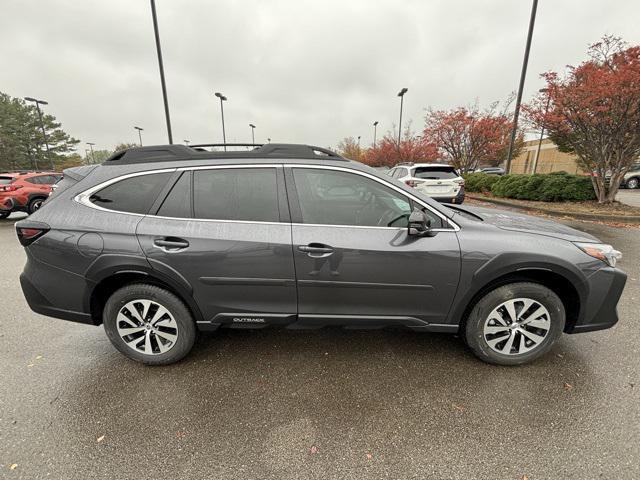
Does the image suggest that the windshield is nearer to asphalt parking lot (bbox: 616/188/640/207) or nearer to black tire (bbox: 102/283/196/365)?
asphalt parking lot (bbox: 616/188/640/207)

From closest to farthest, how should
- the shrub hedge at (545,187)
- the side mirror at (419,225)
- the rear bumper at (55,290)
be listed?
the side mirror at (419,225) < the rear bumper at (55,290) < the shrub hedge at (545,187)

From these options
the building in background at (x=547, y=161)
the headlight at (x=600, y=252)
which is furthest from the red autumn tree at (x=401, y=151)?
the headlight at (x=600, y=252)

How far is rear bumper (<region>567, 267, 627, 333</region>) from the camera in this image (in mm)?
2355

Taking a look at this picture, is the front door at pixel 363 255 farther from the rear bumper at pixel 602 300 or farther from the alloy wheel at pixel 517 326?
the rear bumper at pixel 602 300

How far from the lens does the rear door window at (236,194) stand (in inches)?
94.4

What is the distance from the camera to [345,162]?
8.40 ft

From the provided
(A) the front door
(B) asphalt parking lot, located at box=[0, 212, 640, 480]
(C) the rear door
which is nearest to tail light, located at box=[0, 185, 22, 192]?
(B) asphalt parking lot, located at box=[0, 212, 640, 480]

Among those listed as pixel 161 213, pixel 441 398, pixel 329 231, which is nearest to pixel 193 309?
pixel 161 213

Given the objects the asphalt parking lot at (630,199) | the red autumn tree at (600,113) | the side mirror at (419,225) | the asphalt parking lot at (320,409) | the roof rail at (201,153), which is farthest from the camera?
the asphalt parking lot at (630,199)

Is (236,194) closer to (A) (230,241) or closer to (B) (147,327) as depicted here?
(A) (230,241)

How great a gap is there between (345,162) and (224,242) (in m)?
1.19

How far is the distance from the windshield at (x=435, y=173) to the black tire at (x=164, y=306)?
28.1 ft

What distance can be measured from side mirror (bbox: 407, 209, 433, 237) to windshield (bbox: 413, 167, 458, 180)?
7723 mm

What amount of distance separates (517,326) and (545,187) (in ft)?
37.2
